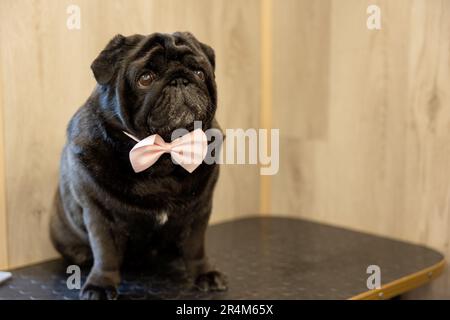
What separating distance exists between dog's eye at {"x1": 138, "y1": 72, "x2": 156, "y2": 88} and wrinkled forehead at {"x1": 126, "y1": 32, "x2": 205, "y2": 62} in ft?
0.09

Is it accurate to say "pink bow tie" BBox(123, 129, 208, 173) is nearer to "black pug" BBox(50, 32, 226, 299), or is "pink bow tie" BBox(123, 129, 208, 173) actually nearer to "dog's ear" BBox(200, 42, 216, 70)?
"black pug" BBox(50, 32, 226, 299)

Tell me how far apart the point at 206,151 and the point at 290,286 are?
0.37 meters

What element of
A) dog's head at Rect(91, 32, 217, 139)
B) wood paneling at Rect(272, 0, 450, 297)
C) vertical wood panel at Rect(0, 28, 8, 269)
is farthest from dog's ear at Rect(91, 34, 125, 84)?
wood paneling at Rect(272, 0, 450, 297)

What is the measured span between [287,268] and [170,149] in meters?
0.46

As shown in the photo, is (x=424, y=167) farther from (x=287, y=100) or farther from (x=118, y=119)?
(x=118, y=119)

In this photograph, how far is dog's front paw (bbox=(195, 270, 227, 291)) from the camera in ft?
3.84

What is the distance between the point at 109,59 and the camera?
3.22 ft

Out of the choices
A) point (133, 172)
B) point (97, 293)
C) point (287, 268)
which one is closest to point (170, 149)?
point (133, 172)

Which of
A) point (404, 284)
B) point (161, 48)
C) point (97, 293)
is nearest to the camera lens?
point (161, 48)

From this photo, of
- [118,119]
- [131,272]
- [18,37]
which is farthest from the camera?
[131,272]

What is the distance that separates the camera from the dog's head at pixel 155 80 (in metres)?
0.97

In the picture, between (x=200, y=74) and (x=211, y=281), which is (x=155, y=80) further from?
(x=211, y=281)
